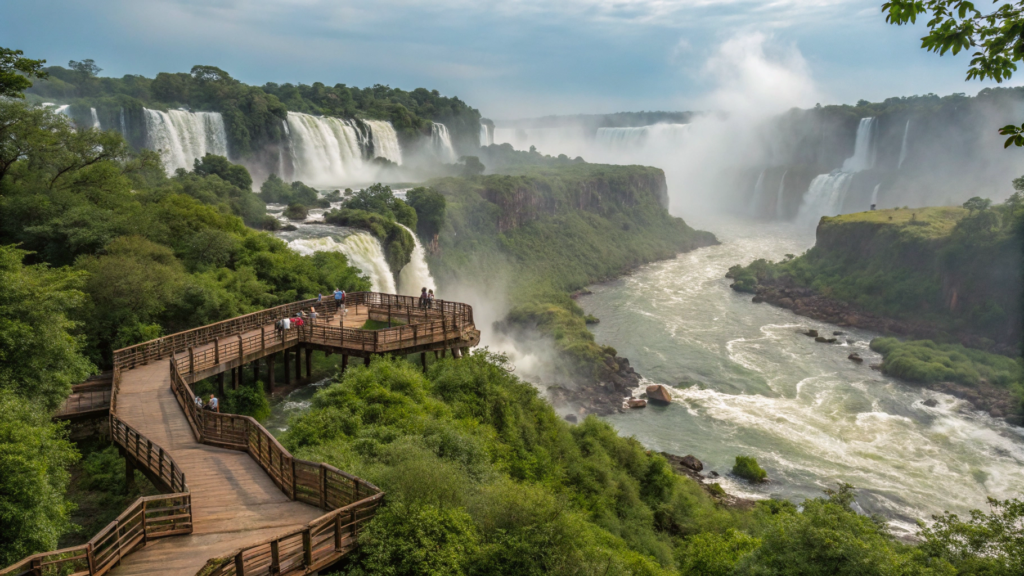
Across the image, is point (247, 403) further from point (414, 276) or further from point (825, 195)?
point (825, 195)

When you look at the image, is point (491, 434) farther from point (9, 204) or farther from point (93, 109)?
point (93, 109)

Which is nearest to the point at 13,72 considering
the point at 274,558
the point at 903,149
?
the point at 274,558

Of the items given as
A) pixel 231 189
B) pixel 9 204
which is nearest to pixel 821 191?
pixel 231 189

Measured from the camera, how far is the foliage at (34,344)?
1477 centimetres

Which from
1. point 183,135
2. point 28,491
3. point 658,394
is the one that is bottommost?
point 658,394

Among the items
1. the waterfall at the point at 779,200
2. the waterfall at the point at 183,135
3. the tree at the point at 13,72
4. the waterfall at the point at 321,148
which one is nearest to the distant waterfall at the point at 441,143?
the waterfall at the point at 321,148

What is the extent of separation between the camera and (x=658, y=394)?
4256 cm

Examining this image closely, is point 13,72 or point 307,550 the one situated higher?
point 13,72

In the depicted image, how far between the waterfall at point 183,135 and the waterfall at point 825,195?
304ft

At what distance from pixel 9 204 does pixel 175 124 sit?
123 feet

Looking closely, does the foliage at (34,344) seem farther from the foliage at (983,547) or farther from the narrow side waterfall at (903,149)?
the narrow side waterfall at (903,149)

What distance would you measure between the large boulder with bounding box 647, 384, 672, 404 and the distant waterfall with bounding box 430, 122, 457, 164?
72.0 metres

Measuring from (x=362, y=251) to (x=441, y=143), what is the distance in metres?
72.0

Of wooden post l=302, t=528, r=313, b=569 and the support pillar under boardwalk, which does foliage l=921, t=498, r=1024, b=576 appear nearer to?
wooden post l=302, t=528, r=313, b=569
